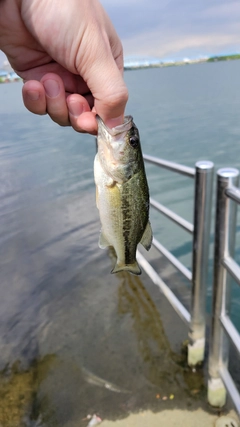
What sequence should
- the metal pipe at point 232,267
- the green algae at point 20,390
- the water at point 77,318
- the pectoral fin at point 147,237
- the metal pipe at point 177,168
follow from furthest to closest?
the water at point 77,318, the green algae at point 20,390, the metal pipe at point 177,168, the metal pipe at point 232,267, the pectoral fin at point 147,237

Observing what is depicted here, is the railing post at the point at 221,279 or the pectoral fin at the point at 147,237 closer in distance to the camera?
the pectoral fin at the point at 147,237

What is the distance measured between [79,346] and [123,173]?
8.17 feet

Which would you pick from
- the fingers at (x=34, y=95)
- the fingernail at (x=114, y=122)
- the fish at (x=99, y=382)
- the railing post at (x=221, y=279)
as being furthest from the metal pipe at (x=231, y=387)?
the fingers at (x=34, y=95)

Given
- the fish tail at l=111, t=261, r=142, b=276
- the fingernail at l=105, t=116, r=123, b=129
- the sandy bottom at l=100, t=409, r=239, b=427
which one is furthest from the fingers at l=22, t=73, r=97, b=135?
the sandy bottom at l=100, t=409, r=239, b=427

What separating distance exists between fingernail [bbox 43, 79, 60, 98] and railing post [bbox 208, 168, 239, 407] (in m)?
1.08

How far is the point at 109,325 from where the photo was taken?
377 centimetres

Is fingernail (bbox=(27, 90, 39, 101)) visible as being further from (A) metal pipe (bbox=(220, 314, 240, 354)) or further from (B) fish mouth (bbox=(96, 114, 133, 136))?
(A) metal pipe (bbox=(220, 314, 240, 354))

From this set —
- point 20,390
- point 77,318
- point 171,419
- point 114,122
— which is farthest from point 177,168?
point 20,390

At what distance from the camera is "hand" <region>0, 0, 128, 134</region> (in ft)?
Answer: 4.82

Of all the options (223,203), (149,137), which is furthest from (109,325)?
(149,137)

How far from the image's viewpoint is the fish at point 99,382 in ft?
9.92

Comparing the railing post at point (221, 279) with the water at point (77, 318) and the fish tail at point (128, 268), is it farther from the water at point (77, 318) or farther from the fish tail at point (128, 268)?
the fish tail at point (128, 268)

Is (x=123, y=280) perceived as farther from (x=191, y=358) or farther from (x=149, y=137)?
(x=149, y=137)

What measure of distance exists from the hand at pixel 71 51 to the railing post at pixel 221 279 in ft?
3.01
